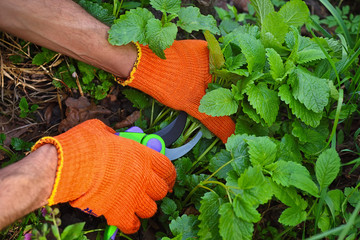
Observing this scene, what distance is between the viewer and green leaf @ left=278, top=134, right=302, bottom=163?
4.95 feet

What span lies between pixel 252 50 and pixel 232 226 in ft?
2.46

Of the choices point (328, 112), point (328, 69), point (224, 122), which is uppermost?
point (328, 69)

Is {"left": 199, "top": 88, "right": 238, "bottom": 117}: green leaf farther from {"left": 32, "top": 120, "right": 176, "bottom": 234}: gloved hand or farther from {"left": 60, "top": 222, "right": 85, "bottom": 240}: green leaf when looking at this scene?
{"left": 60, "top": 222, "right": 85, "bottom": 240}: green leaf

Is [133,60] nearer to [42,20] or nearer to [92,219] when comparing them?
[42,20]

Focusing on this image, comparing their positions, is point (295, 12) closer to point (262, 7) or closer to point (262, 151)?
point (262, 7)

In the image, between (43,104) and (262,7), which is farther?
(43,104)

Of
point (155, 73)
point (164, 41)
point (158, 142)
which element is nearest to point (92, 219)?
point (158, 142)

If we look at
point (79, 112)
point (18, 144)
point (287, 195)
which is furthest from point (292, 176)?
point (18, 144)

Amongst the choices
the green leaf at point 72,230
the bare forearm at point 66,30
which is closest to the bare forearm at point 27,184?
the green leaf at point 72,230

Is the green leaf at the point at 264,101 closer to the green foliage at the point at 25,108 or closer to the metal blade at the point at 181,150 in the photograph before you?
the metal blade at the point at 181,150

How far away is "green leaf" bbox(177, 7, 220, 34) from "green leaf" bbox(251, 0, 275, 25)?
0.26 m

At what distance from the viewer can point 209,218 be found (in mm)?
1372

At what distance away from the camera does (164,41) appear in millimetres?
1483

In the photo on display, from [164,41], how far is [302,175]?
786 mm
